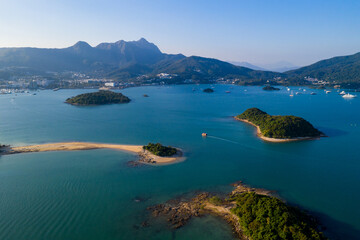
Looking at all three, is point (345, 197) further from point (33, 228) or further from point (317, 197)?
point (33, 228)

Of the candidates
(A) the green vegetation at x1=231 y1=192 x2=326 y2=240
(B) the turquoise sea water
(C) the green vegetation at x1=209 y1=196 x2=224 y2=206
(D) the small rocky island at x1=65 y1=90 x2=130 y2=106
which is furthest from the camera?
(D) the small rocky island at x1=65 y1=90 x2=130 y2=106

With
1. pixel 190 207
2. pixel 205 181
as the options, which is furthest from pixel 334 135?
pixel 190 207

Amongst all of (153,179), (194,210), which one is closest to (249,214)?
(194,210)

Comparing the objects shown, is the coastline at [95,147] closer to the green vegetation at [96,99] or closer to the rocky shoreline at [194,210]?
the rocky shoreline at [194,210]

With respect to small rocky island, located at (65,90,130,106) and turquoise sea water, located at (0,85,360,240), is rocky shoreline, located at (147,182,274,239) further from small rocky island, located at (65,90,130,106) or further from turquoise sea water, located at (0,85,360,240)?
small rocky island, located at (65,90,130,106)

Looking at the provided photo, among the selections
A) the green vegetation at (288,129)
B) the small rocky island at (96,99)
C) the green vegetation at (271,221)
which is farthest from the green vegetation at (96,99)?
the green vegetation at (271,221)

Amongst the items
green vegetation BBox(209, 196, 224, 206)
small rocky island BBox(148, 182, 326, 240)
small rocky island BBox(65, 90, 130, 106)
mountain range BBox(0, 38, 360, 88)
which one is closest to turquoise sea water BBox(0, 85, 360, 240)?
small rocky island BBox(148, 182, 326, 240)

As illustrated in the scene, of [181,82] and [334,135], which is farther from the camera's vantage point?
[181,82]
